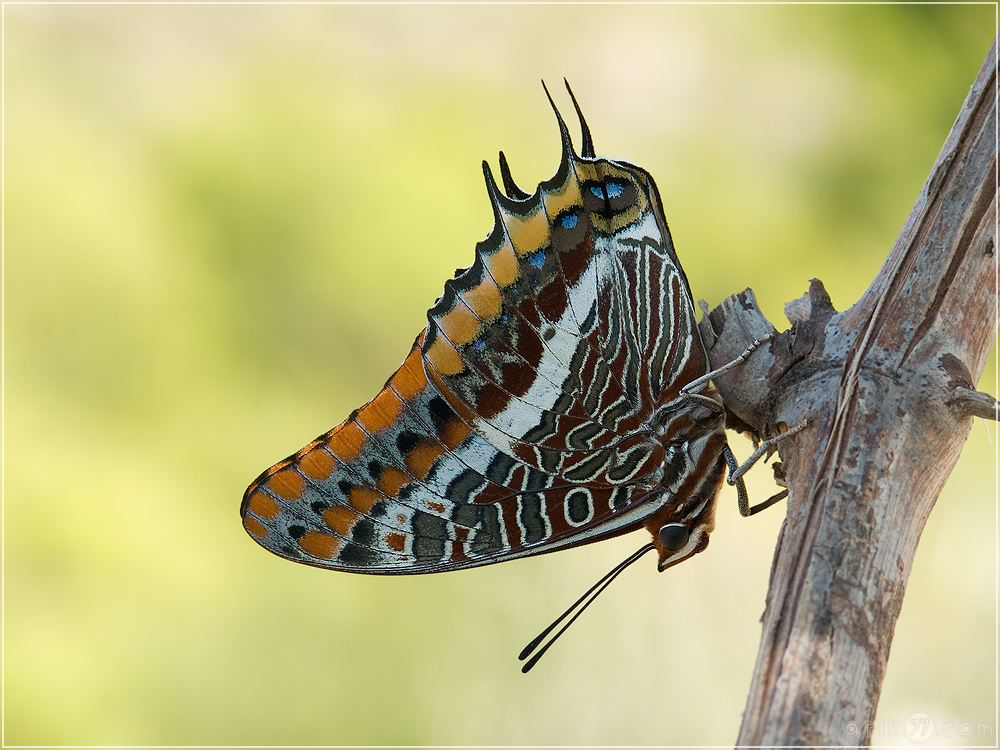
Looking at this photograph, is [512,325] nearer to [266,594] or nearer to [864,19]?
[266,594]

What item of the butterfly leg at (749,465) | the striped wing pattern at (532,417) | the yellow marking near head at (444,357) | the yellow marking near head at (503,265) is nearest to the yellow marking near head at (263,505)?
the striped wing pattern at (532,417)

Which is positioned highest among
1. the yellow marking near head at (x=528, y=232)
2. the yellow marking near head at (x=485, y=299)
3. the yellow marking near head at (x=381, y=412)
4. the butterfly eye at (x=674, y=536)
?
the yellow marking near head at (x=528, y=232)

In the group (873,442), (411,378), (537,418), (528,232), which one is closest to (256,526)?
(411,378)

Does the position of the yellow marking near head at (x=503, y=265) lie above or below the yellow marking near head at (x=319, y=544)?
above

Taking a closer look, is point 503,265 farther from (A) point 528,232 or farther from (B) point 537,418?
(B) point 537,418

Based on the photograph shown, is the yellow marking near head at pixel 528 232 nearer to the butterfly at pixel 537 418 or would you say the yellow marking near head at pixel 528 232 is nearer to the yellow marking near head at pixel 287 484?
the butterfly at pixel 537 418

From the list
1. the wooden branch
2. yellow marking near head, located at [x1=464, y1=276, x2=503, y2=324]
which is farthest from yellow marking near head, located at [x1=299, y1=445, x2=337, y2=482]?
the wooden branch

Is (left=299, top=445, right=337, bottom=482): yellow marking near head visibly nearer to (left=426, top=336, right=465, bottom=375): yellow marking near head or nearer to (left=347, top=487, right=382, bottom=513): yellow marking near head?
(left=347, top=487, right=382, bottom=513): yellow marking near head
